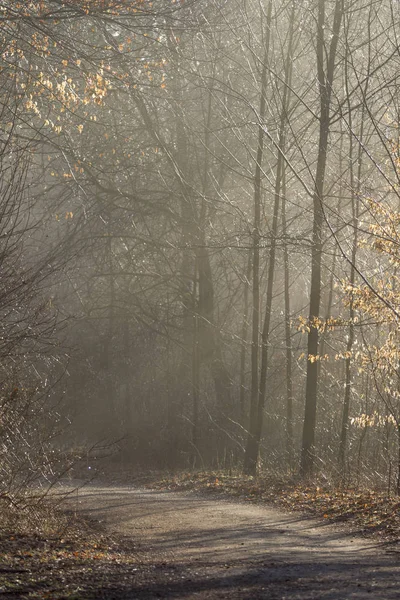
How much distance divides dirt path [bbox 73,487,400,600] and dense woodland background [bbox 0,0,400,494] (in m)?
2.37

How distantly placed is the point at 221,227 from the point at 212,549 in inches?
617

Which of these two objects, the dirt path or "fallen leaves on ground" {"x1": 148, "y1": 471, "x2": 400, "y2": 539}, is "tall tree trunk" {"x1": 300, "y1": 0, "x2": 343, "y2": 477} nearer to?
"fallen leaves on ground" {"x1": 148, "y1": 471, "x2": 400, "y2": 539}

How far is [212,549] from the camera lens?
27.9 ft

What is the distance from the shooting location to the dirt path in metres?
6.33

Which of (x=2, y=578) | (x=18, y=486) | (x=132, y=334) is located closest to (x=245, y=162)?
(x=132, y=334)

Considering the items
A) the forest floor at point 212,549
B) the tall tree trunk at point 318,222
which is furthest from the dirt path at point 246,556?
the tall tree trunk at point 318,222

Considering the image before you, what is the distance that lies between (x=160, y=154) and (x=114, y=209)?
1913 mm

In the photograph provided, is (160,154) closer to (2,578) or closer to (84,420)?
(84,420)

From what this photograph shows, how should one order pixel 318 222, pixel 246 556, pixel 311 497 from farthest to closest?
1. pixel 318 222
2. pixel 311 497
3. pixel 246 556

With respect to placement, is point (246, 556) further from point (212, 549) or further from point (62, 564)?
point (62, 564)

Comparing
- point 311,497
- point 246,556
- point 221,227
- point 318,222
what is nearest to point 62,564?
point 246,556

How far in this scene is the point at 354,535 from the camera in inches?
375

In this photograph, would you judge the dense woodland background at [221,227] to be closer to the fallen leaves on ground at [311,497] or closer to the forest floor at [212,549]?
the fallen leaves on ground at [311,497]

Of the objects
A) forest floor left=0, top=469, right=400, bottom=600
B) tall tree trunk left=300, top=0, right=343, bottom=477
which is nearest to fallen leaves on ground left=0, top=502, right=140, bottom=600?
forest floor left=0, top=469, right=400, bottom=600
